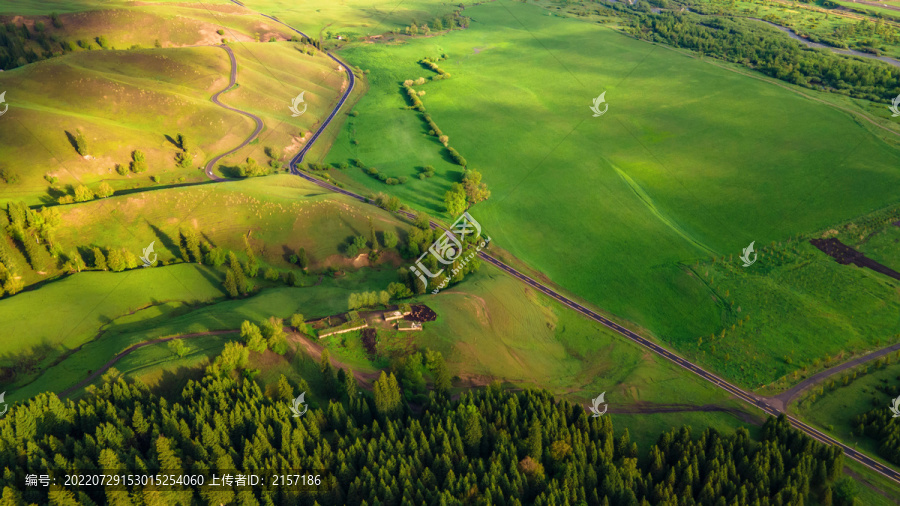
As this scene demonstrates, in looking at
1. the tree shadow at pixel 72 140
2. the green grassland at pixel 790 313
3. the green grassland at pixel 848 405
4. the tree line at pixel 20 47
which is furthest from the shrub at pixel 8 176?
the green grassland at pixel 848 405

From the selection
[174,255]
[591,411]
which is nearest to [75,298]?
[174,255]

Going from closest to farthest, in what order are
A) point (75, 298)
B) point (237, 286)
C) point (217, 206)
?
1. point (75, 298)
2. point (237, 286)
3. point (217, 206)

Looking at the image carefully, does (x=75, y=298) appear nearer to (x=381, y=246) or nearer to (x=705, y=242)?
(x=381, y=246)

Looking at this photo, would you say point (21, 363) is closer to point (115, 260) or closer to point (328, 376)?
point (115, 260)

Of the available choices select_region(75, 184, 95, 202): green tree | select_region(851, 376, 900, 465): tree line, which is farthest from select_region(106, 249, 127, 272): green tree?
select_region(851, 376, 900, 465): tree line

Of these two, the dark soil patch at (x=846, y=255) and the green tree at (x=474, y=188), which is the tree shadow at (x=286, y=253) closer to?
the green tree at (x=474, y=188)

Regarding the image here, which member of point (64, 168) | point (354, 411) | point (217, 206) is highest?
point (64, 168)

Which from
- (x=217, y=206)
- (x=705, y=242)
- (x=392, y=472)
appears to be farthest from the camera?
(x=705, y=242)

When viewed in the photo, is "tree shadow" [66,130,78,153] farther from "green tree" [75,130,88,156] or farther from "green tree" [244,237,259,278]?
"green tree" [244,237,259,278]
